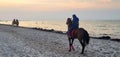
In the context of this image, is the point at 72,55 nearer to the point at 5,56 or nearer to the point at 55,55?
the point at 55,55

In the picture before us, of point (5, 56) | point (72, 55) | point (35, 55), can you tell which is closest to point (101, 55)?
point (72, 55)

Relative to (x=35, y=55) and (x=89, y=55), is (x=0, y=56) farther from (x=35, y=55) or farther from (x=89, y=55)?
(x=89, y=55)

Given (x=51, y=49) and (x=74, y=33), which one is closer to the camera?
(x=74, y=33)

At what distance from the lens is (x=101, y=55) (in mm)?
18594

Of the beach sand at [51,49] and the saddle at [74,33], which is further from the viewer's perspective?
the saddle at [74,33]

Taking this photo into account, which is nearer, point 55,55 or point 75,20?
point 55,55

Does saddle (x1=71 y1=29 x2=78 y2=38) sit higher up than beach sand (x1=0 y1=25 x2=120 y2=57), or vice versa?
saddle (x1=71 y1=29 x2=78 y2=38)

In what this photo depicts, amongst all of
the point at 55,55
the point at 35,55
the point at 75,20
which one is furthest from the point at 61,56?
the point at 75,20

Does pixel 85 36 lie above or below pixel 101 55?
above

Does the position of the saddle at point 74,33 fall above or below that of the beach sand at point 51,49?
above

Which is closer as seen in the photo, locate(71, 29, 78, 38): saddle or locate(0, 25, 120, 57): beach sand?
locate(0, 25, 120, 57): beach sand

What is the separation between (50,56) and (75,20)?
3.68 metres

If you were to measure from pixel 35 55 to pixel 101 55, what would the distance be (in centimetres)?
476

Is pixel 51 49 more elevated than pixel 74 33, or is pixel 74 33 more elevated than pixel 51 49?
pixel 74 33
